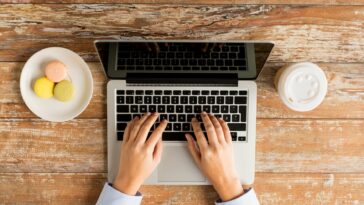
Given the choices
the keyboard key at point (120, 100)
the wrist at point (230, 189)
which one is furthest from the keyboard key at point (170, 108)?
the wrist at point (230, 189)

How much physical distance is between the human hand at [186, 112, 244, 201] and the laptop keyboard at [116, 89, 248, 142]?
20 millimetres

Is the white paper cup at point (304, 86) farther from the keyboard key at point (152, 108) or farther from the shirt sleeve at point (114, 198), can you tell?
the shirt sleeve at point (114, 198)

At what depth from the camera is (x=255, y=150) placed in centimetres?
103

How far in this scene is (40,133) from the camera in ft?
3.37

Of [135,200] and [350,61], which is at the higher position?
[350,61]

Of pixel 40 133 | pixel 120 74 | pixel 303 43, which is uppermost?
pixel 303 43

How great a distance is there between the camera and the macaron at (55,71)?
964 millimetres

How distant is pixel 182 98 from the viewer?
0.99 metres

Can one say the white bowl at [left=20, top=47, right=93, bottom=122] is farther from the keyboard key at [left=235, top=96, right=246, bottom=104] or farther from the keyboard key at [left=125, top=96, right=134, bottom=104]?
the keyboard key at [left=235, top=96, right=246, bottom=104]

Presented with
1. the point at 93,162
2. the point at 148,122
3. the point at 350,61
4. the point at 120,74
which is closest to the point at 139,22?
the point at 120,74

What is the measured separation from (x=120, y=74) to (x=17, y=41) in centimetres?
26

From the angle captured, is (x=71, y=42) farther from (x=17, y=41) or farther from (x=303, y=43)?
(x=303, y=43)

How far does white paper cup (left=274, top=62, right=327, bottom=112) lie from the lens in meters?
0.94

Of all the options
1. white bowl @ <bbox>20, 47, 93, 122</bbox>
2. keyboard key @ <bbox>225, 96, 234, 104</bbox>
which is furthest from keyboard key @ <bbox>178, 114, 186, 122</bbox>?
white bowl @ <bbox>20, 47, 93, 122</bbox>
